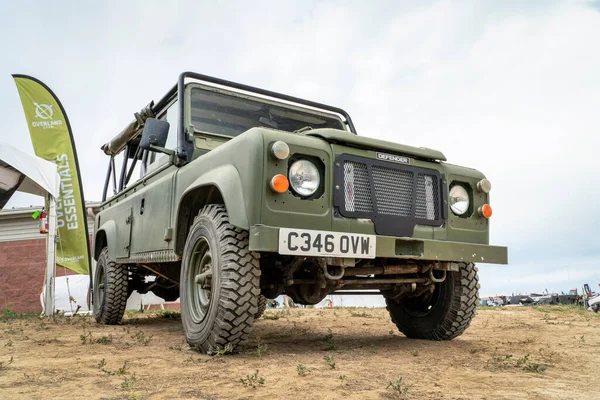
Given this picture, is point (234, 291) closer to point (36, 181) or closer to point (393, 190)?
point (393, 190)

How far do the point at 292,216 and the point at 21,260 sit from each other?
14974mm

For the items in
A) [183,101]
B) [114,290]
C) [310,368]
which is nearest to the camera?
[310,368]

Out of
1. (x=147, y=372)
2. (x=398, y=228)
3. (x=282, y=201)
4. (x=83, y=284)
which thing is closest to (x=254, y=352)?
(x=147, y=372)

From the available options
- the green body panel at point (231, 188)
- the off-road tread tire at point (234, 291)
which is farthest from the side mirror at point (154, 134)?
the off-road tread tire at point (234, 291)

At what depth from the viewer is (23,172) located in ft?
30.0

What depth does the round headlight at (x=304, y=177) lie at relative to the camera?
11.2ft

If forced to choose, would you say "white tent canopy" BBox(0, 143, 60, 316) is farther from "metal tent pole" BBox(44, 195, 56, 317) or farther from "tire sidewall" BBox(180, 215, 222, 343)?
"tire sidewall" BBox(180, 215, 222, 343)

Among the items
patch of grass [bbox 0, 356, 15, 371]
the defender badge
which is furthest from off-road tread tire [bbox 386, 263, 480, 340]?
patch of grass [bbox 0, 356, 15, 371]

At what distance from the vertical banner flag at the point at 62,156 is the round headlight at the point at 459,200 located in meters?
9.09

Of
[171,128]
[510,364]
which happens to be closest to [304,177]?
[510,364]

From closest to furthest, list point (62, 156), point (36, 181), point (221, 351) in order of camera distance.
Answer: point (221, 351), point (36, 181), point (62, 156)

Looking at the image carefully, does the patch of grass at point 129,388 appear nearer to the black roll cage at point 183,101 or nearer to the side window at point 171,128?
the black roll cage at point 183,101

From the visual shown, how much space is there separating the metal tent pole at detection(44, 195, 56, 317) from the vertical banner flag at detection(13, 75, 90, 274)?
1.59 m

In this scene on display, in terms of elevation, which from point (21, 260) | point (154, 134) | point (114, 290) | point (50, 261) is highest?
point (154, 134)
